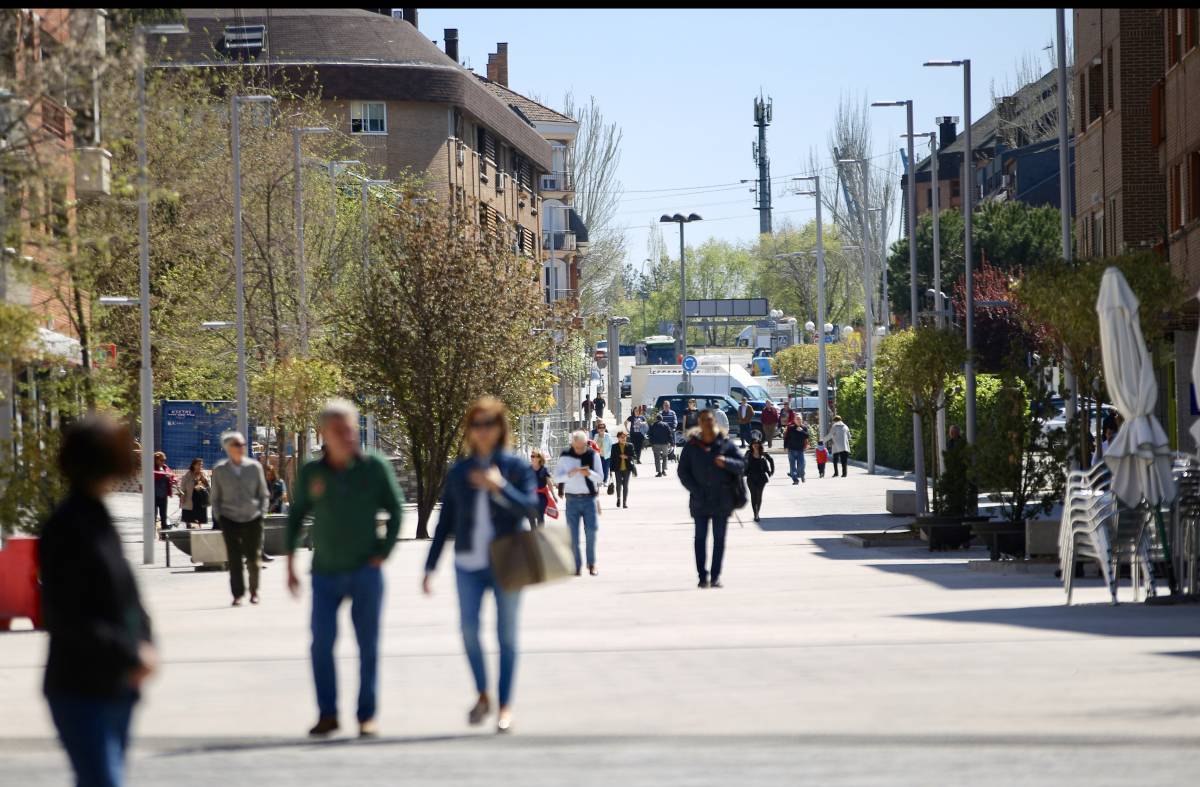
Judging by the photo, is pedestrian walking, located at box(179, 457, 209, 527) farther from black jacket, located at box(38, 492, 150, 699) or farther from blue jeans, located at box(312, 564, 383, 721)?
black jacket, located at box(38, 492, 150, 699)

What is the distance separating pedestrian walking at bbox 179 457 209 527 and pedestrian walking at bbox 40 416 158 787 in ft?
95.3

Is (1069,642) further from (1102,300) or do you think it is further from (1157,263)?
(1157,263)

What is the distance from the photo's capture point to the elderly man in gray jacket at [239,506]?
1966 cm

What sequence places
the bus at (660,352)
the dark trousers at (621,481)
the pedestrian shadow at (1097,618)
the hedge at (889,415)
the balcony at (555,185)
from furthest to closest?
the bus at (660,352), the balcony at (555,185), the hedge at (889,415), the dark trousers at (621,481), the pedestrian shadow at (1097,618)

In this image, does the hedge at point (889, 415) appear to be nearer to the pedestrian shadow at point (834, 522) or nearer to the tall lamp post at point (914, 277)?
the tall lamp post at point (914, 277)

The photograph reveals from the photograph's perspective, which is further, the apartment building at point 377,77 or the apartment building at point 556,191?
the apartment building at point 556,191

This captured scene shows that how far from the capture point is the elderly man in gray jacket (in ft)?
64.5

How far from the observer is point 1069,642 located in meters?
13.4

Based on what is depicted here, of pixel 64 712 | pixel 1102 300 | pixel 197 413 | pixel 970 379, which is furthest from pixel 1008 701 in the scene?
pixel 197 413

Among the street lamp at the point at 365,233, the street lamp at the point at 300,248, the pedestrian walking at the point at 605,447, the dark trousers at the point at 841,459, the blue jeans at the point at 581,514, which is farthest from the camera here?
the dark trousers at the point at 841,459

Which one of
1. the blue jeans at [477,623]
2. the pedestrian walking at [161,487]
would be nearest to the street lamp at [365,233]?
the pedestrian walking at [161,487]

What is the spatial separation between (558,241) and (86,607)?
9578 cm

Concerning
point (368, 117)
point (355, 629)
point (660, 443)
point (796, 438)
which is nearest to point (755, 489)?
point (796, 438)

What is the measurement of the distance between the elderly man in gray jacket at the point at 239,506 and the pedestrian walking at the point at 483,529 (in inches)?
387
